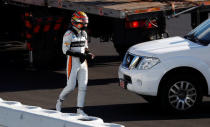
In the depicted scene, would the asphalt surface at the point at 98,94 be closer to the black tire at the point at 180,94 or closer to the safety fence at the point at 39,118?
the black tire at the point at 180,94

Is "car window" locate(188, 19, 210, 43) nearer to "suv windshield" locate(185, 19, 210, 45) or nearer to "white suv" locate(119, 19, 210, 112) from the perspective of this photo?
"suv windshield" locate(185, 19, 210, 45)

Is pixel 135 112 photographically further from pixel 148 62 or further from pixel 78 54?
pixel 78 54

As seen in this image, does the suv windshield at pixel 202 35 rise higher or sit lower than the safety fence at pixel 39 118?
higher

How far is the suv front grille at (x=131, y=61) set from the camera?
12047 mm

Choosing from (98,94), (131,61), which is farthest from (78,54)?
(98,94)

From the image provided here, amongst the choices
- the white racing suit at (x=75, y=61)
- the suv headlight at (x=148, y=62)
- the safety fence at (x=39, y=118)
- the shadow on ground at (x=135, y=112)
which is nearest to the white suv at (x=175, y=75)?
the suv headlight at (x=148, y=62)

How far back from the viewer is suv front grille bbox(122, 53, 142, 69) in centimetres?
1205

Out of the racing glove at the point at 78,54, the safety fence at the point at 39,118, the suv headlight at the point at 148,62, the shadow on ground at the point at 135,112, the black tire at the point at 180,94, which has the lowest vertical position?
the shadow on ground at the point at 135,112

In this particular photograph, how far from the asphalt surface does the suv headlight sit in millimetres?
788

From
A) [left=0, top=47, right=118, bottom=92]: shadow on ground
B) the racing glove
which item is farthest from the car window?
[left=0, top=47, right=118, bottom=92]: shadow on ground

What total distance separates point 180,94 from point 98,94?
8.04 feet

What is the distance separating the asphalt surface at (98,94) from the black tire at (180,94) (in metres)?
0.14

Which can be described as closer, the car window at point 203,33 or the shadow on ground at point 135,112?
the shadow on ground at point 135,112

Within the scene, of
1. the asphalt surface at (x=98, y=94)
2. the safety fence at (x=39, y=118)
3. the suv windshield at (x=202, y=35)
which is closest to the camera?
the safety fence at (x=39, y=118)
